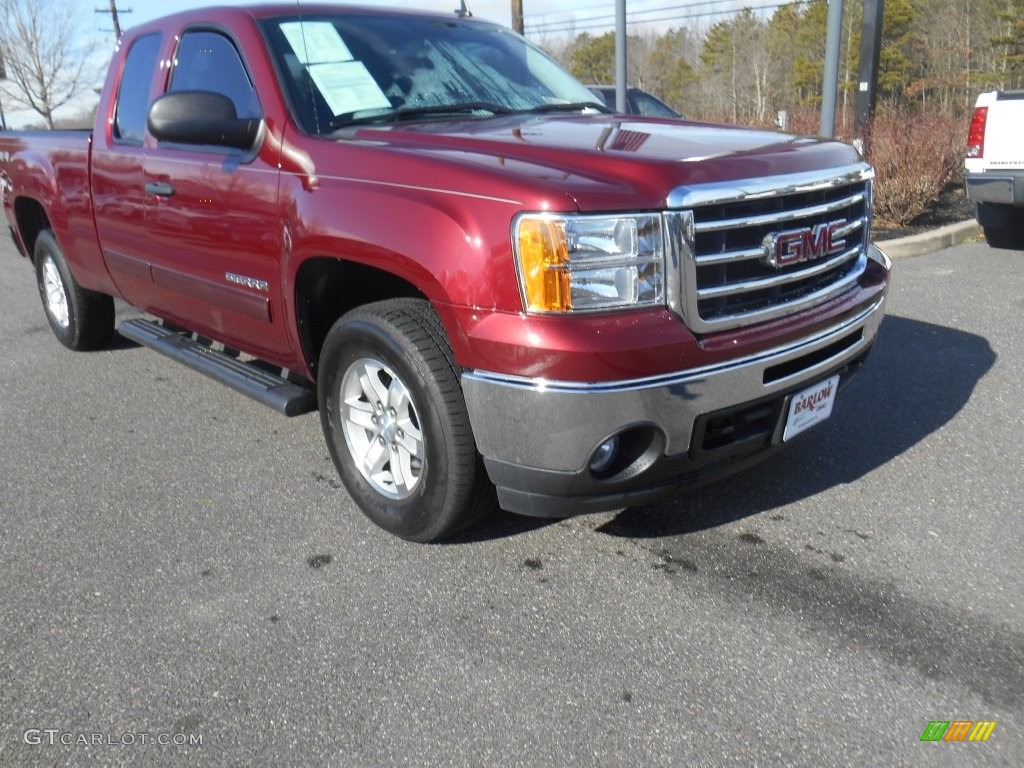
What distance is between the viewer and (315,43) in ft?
12.0

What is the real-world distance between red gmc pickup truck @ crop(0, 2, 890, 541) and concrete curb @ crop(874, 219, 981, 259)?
5025 mm

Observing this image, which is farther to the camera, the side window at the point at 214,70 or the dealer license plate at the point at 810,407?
the side window at the point at 214,70

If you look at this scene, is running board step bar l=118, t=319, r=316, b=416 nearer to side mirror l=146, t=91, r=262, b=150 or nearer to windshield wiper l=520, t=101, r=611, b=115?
side mirror l=146, t=91, r=262, b=150

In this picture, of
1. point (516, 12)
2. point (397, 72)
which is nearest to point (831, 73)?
point (397, 72)

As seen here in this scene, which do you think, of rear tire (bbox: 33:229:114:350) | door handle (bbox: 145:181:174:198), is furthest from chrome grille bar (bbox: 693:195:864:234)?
rear tire (bbox: 33:229:114:350)

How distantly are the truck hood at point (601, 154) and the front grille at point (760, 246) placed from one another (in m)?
0.07

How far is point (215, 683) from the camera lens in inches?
99.0

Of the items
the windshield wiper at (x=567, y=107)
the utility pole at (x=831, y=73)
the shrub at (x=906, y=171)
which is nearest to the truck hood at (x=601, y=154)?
the windshield wiper at (x=567, y=107)

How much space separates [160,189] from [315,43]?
0.98m

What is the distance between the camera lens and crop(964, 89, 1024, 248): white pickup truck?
7566 millimetres

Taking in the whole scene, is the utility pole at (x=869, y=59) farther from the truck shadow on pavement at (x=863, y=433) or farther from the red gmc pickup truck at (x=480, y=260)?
the red gmc pickup truck at (x=480, y=260)

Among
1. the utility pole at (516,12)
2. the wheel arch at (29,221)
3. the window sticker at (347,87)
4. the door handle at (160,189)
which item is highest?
the utility pole at (516,12)

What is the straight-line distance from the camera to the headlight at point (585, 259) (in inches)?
98.6

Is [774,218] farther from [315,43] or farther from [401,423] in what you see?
[315,43]
